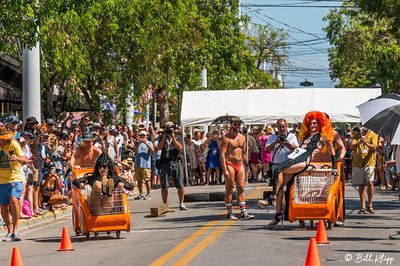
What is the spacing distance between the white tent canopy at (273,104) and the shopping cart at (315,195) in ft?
47.1

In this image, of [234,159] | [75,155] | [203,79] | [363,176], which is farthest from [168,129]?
[203,79]

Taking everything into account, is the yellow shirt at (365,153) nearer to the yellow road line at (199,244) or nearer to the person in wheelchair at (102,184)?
the yellow road line at (199,244)

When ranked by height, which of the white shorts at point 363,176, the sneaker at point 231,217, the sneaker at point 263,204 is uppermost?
the white shorts at point 363,176

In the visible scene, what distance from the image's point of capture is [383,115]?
750 inches

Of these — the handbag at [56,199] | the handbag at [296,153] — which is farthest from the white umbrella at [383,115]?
the handbag at [56,199]

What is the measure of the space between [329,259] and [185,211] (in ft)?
33.7

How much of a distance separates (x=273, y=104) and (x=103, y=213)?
17.3 m

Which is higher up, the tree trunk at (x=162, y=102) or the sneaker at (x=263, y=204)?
the tree trunk at (x=162, y=102)

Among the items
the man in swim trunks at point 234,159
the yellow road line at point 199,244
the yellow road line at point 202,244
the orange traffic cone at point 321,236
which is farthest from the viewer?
the man in swim trunks at point 234,159

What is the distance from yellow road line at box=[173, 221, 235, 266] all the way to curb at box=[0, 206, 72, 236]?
404 cm

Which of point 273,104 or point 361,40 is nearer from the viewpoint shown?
point 273,104

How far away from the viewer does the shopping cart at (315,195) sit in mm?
18000

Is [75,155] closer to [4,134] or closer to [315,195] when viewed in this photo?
[4,134]

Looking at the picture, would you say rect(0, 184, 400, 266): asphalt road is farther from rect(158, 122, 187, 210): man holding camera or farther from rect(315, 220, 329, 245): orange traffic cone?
rect(158, 122, 187, 210): man holding camera
